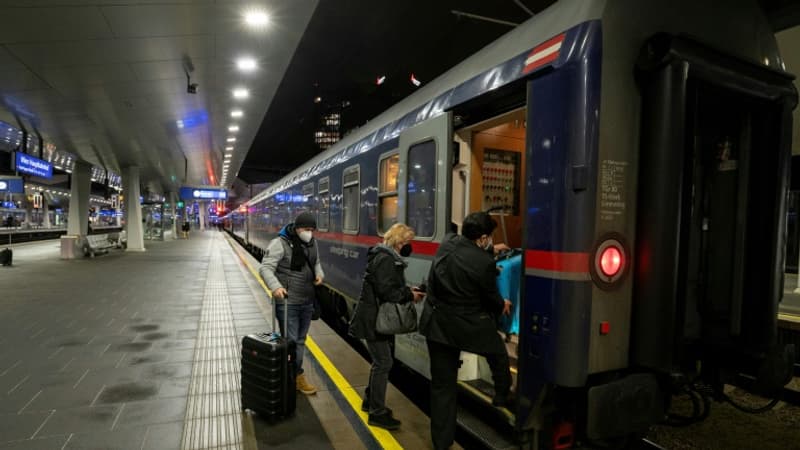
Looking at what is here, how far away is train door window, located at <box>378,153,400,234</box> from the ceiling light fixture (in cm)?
340

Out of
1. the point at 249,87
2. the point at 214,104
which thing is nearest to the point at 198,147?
the point at 214,104

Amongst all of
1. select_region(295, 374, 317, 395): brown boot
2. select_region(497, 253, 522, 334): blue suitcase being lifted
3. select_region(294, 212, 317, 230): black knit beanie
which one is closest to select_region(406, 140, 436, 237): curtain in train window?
select_region(497, 253, 522, 334): blue suitcase being lifted

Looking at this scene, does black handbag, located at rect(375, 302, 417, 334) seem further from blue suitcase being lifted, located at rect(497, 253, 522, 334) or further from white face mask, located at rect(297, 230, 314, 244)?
white face mask, located at rect(297, 230, 314, 244)

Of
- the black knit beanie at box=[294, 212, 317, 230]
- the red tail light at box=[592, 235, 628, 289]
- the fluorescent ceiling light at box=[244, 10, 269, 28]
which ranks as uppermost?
the fluorescent ceiling light at box=[244, 10, 269, 28]

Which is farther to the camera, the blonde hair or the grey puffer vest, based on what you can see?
the grey puffer vest

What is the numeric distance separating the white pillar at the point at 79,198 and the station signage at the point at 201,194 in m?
13.8

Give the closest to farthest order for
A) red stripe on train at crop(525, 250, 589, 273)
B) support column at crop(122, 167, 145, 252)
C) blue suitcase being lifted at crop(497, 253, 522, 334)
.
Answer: red stripe on train at crop(525, 250, 589, 273)
blue suitcase being lifted at crop(497, 253, 522, 334)
support column at crop(122, 167, 145, 252)

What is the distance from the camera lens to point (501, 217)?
15.0ft

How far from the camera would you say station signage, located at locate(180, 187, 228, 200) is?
31.4 m

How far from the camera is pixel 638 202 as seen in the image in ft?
9.09

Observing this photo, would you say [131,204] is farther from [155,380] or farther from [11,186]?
[155,380]

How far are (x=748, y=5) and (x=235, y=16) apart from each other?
5.31 meters

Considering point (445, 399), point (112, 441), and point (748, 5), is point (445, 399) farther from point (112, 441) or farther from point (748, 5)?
point (748, 5)

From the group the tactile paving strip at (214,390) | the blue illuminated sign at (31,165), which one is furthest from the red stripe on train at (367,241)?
the blue illuminated sign at (31,165)
